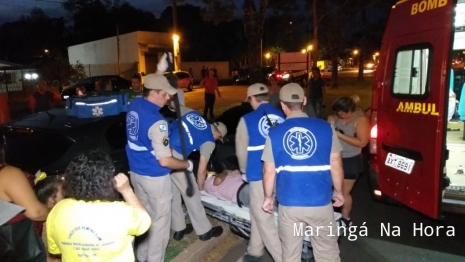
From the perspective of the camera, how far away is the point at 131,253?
245 cm

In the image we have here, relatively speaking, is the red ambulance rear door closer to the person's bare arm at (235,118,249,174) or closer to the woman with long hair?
the woman with long hair

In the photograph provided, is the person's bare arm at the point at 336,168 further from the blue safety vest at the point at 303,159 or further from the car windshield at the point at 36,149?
the car windshield at the point at 36,149

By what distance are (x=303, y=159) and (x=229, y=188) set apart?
168 centimetres

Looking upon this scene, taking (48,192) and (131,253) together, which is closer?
(131,253)

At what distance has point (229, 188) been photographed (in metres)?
4.68

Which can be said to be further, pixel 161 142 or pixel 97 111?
pixel 97 111

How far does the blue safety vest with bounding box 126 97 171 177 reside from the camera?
3678mm

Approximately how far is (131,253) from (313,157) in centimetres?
146

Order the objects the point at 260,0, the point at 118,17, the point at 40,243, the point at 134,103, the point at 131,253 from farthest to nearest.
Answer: the point at 118,17 < the point at 260,0 < the point at 134,103 < the point at 40,243 < the point at 131,253

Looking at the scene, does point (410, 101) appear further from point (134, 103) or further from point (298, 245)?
point (134, 103)

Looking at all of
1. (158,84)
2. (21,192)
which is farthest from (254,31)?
(21,192)

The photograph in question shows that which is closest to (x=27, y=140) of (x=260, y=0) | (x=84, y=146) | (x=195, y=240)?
(x=84, y=146)

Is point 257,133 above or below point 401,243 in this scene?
above

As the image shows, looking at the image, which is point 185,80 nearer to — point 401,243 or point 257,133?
point 401,243
